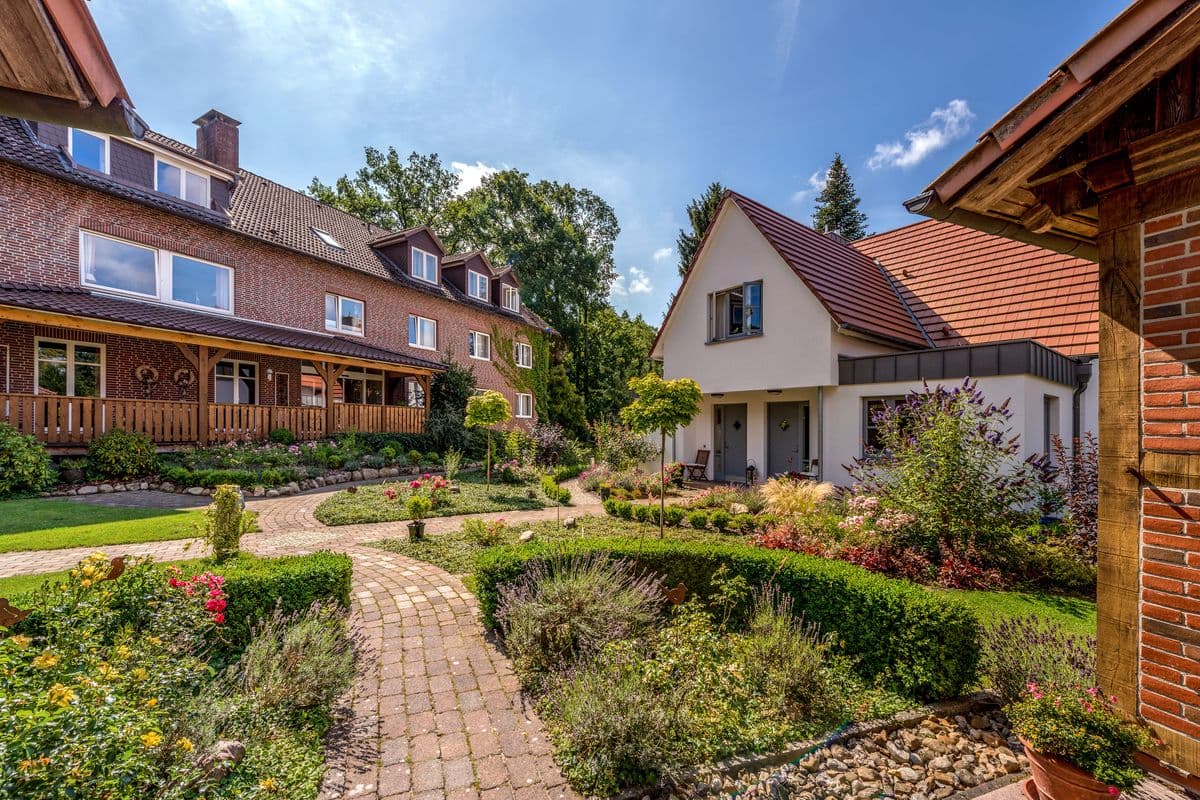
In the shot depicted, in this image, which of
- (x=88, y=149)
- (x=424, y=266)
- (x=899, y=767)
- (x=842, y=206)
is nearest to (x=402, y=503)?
(x=899, y=767)

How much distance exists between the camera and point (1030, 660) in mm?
3500

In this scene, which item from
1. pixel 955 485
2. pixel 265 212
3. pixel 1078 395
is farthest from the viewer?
pixel 265 212

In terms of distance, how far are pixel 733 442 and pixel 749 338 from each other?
3.53 meters

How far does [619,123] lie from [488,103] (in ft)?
9.02

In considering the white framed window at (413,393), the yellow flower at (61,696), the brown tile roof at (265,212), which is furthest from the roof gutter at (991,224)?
the white framed window at (413,393)

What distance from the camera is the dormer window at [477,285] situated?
25.4 meters

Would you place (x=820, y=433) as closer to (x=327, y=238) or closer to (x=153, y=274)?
(x=153, y=274)

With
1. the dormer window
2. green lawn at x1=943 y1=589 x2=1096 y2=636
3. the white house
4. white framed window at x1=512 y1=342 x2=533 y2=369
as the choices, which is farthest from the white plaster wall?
the dormer window

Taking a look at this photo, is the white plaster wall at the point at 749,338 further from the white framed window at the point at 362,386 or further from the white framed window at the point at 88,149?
the white framed window at the point at 88,149

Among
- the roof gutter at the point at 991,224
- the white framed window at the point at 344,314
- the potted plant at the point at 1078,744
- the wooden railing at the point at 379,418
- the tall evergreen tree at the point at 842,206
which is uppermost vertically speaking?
the tall evergreen tree at the point at 842,206

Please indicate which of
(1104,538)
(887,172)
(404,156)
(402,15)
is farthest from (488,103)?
(404,156)

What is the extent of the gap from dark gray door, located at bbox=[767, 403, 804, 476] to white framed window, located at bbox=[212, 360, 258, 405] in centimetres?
1661

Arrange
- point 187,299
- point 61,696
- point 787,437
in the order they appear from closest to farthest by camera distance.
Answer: point 61,696 → point 787,437 → point 187,299

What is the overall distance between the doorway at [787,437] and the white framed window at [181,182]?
18887 mm
